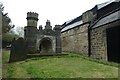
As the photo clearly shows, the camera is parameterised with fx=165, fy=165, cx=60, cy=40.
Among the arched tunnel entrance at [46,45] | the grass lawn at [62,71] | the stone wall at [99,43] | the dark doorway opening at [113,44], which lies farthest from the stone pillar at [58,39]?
the grass lawn at [62,71]

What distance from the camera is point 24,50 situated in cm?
1858

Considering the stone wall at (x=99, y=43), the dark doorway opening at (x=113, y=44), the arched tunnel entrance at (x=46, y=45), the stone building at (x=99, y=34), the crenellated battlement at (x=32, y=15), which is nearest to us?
the dark doorway opening at (x=113, y=44)

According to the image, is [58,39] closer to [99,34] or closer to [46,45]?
[46,45]

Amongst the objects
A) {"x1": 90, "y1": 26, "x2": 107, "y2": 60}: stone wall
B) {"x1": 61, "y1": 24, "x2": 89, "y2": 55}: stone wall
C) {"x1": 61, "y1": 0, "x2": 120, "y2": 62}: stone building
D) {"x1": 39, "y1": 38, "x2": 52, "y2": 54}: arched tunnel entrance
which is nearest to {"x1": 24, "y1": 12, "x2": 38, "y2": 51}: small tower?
{"x1": 39, "y1": 38, "x2": 52, "y2": 54}: arched tunnel entrance

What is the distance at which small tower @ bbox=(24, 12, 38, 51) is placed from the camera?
2710 centimetres

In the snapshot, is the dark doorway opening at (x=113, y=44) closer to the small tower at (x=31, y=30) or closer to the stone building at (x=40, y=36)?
the stone building at (x=40, y=36)

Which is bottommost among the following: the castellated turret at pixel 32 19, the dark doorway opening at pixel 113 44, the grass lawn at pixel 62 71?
the grass lawn at pixel 62 71

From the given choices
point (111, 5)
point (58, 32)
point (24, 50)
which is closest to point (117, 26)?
point (111, 5)

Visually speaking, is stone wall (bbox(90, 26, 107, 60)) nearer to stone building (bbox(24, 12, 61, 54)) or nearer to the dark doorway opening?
the dark doorway opening

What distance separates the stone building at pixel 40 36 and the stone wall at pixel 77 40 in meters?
2.42

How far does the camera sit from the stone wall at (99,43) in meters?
18.4

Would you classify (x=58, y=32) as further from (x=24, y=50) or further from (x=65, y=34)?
(x=24, y=50)

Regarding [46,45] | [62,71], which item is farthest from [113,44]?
[46,45]

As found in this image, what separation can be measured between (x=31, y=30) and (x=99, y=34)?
12410mm
